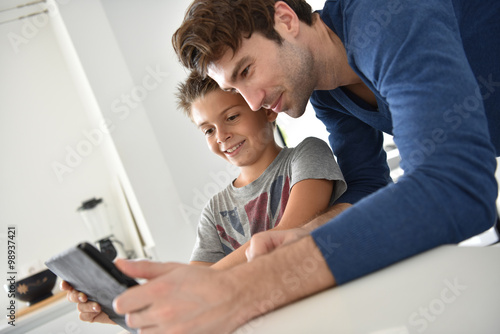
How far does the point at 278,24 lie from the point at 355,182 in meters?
0.54

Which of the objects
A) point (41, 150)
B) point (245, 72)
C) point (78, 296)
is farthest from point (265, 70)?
A: point (41, 150)

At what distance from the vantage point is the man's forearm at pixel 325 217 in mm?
995

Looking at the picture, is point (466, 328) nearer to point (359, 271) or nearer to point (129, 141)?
point (359, 271)

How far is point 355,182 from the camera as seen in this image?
135cm

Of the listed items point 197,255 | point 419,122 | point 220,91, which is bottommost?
point 197,255

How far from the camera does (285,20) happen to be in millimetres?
1168

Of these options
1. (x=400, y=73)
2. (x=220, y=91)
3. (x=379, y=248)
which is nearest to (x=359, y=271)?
(x=379, y=248)

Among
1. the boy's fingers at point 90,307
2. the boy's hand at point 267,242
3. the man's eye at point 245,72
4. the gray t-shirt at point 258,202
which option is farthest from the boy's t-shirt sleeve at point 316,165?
the boy's fingers at point 90,307

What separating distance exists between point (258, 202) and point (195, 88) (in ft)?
1.40

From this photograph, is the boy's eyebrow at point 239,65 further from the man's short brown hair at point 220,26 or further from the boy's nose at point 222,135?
the boy's nose at point 222,135

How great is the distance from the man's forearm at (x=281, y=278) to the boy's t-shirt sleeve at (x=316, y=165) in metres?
0.57

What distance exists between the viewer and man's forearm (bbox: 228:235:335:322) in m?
0.54

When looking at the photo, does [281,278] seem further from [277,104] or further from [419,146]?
[277,104]

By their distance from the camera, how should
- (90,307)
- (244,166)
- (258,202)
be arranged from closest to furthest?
(90,307), (258,202), (244,166)
